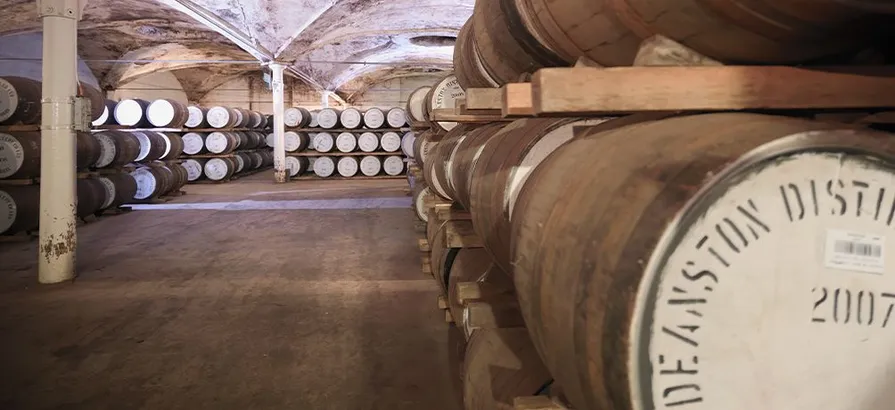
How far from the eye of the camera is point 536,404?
1.36 metres

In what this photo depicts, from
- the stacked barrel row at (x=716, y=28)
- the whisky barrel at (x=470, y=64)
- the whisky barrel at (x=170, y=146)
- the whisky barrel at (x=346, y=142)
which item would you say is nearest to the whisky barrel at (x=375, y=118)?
the whisky barrel at (x=346, y=142)

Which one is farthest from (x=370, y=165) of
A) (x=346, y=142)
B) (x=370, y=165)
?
(x=346, y=142)

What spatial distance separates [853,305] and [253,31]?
12.3m

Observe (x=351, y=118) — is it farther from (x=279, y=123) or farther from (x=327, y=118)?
(x=279, y=123)

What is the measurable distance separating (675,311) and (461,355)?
238 centimetres

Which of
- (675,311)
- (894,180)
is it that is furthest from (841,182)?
(675,311)

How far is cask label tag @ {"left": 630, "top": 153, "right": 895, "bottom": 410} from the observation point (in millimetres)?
814

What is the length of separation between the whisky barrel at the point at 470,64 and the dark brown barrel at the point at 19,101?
5.50 m

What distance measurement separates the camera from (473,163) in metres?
2.42

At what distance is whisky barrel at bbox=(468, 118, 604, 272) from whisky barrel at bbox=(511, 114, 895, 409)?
0.83 m

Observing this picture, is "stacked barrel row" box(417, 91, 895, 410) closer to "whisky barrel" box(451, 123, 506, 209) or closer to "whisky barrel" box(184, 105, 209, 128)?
"whisky barrel" box(451, 123, 506, 209)

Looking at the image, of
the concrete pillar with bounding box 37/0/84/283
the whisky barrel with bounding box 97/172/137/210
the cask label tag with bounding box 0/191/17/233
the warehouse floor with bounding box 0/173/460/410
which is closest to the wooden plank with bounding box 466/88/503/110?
the warehouse floor with bounding box 0/173/460/410

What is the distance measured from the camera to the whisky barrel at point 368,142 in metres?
13.9

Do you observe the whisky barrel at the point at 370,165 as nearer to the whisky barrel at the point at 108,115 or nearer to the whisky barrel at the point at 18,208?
the whisky barrel at the point at 108,115
